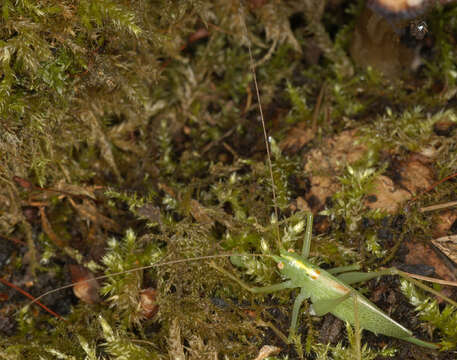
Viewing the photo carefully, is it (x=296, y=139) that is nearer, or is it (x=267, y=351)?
(x=267, y=351)

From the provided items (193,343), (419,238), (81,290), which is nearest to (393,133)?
(419,238)

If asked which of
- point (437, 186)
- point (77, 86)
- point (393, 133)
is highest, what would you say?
point (77, 86)

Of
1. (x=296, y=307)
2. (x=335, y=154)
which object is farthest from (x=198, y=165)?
(x=296, y=307)

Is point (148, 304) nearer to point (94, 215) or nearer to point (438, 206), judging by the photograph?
point (94, 215)

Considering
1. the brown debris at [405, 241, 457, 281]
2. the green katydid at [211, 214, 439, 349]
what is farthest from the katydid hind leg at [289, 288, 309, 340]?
the brown debris at [405, 241, 457, 281]

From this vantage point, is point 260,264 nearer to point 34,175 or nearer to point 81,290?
point 81,290

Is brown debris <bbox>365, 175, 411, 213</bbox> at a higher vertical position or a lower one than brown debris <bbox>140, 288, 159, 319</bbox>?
higher

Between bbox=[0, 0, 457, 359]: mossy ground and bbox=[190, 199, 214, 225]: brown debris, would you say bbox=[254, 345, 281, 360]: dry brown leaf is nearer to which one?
bbox=[0, 0, 457, 359]: mossy ground

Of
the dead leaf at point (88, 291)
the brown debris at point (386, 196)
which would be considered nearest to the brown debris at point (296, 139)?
the brown debris at point (386, 196)
